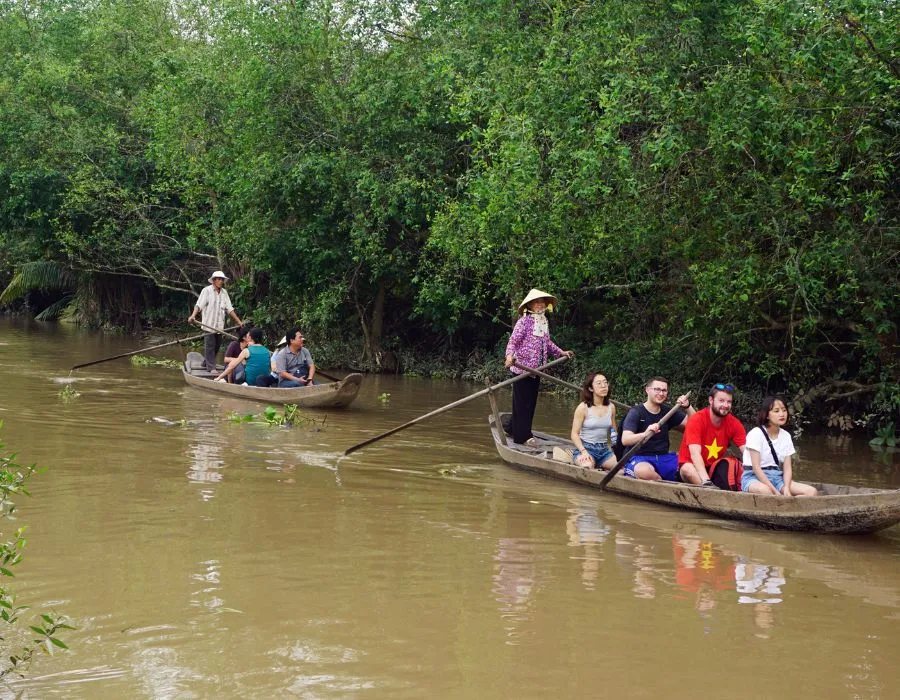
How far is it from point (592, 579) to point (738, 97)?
6.89 m

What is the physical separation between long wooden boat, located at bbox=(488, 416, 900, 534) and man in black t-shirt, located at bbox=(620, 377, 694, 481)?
0.60 feet

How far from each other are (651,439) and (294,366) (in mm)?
7213

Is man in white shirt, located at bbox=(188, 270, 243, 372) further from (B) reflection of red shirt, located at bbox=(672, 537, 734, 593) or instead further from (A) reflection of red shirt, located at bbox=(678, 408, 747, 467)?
(B) reflection of red shirt, located at bbox=(672, 537, 734, 593)

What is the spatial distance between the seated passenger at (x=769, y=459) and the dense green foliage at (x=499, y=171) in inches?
152

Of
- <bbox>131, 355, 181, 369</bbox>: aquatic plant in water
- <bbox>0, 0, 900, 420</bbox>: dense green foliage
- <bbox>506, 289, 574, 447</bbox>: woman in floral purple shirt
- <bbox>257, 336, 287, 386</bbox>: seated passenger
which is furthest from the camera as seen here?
<bbox>131, 355, 181, 369</bbox>: aquatic plant in water

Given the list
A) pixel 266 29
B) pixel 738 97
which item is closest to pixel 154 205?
pixel 266 29

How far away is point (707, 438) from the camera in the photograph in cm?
881

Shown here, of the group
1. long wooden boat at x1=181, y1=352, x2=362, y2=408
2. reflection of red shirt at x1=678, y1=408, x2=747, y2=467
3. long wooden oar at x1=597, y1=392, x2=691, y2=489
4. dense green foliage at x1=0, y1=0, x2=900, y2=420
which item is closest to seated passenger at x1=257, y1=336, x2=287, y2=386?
long wooden boat at x1=181, y1=352, x2=362, y2=408

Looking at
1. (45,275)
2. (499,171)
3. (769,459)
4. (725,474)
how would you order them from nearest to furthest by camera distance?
(769,459) → (725,474) → (499,171) → (45,275)

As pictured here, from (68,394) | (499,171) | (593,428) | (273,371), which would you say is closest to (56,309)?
(68,394)

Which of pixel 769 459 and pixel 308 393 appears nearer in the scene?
pixel 769 459

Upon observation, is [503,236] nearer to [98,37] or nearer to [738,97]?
[738,97]

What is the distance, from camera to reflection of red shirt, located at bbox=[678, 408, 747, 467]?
8.71m

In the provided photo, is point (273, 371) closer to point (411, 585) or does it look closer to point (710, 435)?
point (710, 435)
